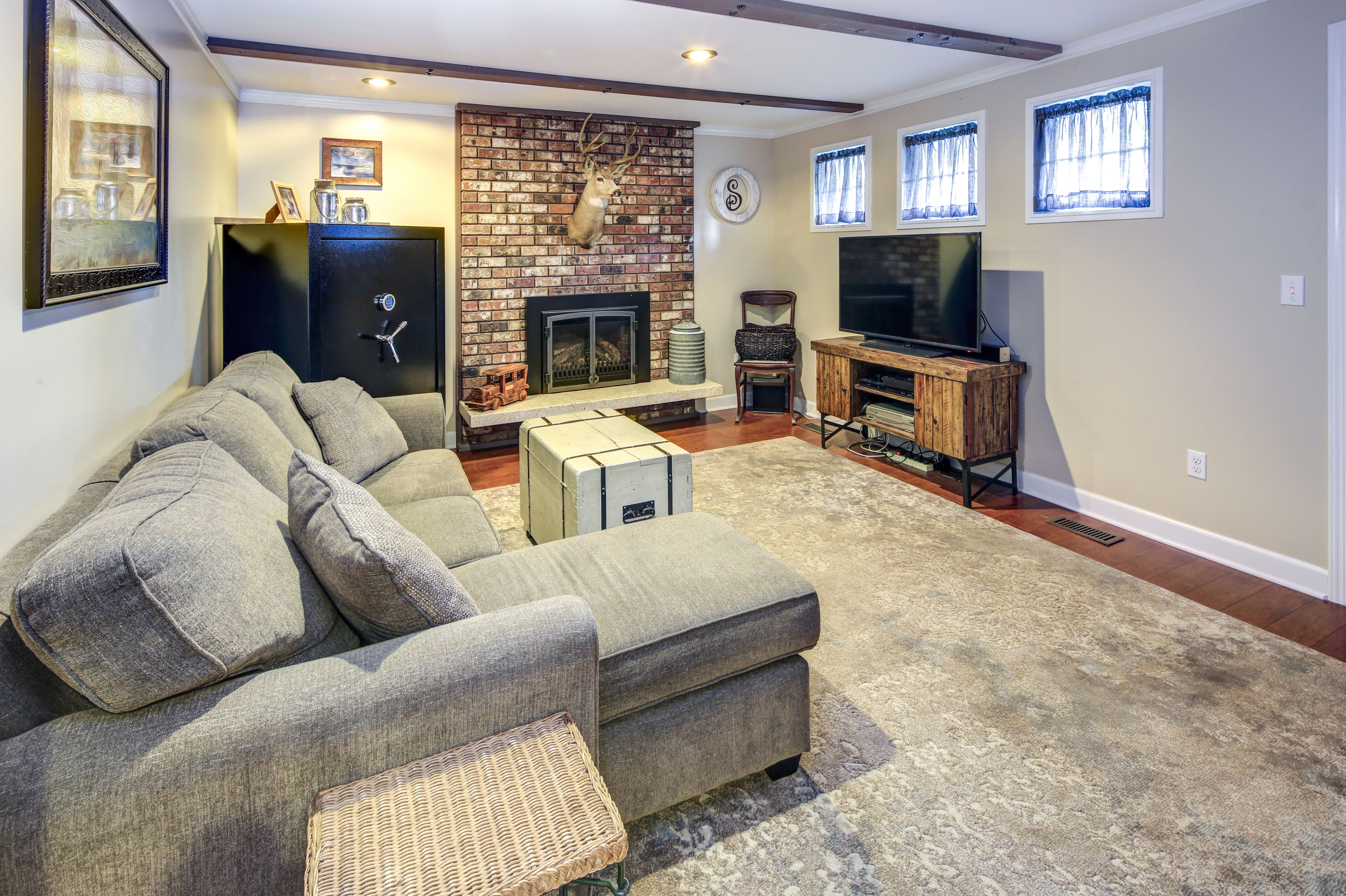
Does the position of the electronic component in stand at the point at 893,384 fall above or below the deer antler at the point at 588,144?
below

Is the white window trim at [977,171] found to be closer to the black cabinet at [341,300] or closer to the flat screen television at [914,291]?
the flat screen television at [914,291]

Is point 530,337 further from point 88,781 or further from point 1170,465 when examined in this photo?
point 88,781

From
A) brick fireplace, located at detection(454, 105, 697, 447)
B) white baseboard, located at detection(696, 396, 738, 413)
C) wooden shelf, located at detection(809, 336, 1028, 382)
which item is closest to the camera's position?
wooden shelf, located at detection(809, 336, 1028, 382)

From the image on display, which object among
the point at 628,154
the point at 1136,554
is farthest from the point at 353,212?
the point at 1136,554

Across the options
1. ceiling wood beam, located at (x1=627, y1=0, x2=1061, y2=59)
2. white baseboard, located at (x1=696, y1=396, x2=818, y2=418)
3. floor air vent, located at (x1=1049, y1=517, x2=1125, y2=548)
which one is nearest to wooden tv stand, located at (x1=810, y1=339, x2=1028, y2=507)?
floor air vent, located at (x1=1049, y1=517, x2=1125, y2=548)

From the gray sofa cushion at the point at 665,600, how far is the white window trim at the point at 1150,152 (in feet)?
8.89

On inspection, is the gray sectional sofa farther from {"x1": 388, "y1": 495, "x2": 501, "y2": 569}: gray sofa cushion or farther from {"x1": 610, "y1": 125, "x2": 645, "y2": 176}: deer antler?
{"x1": 610, "y1": 125, "x2": 645, "y2": 176}: deer antler

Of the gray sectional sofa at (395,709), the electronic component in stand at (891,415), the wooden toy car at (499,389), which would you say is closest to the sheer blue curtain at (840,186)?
the electronic component in stand at (891,415)

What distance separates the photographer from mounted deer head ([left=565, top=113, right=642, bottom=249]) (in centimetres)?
520

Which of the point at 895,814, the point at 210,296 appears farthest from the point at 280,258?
the point at 895,814

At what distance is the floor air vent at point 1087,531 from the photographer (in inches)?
139

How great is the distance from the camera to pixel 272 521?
1517 millimetres

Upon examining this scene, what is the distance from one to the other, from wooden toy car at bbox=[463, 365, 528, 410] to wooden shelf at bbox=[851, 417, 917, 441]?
2.24m

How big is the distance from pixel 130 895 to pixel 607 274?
4.96 m
